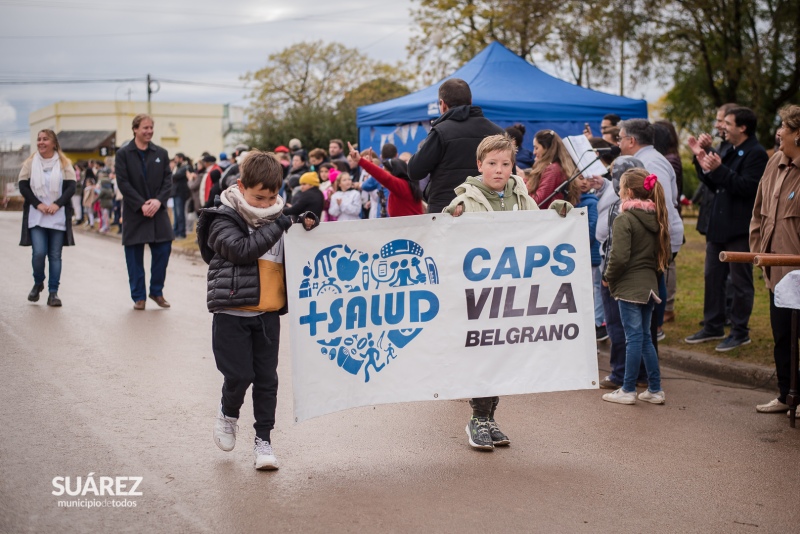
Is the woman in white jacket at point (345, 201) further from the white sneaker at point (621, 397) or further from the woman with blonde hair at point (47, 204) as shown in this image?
the white sneaker at point (621, 397)

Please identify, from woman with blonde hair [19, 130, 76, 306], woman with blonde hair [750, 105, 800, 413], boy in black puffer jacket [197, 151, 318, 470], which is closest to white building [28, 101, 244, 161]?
woman with blonde hair [19, 130, 76, 306]

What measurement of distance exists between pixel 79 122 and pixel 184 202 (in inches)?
2382

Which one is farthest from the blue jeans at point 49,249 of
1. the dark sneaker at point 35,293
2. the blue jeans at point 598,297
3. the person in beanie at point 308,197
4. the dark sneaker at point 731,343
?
the dark sneaker at point 731,343

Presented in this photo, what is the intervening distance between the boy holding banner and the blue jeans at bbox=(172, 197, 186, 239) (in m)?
19.0

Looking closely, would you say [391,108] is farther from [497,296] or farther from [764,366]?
[497,296]

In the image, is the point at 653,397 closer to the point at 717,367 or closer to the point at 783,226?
the point at 717,367

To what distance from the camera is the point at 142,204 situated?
11.2m

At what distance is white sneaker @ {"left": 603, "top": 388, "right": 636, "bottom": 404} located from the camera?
7.20 m

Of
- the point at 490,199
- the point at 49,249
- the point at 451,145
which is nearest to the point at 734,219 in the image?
the point at 451,145

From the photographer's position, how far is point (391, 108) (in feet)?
54.0

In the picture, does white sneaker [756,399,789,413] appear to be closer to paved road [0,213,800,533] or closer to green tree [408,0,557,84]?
paved road [0,213,800,533]

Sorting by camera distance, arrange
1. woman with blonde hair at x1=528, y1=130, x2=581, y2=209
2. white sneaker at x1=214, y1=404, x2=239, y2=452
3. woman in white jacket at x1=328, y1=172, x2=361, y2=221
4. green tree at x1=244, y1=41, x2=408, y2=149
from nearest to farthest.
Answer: white sneaker at x1=214, y1=404, x2=239, y2=452 < woman with blonde hair at x1=528, y1=130, x2=581, y2=209 < woman in white jacket at x1=328, y1=172, x2=361, y2=221 < green tree at x1=244, y1=41, x2=408, y2=149

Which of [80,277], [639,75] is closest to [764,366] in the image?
[80,277]

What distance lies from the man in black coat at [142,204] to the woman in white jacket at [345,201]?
411 centimetres
